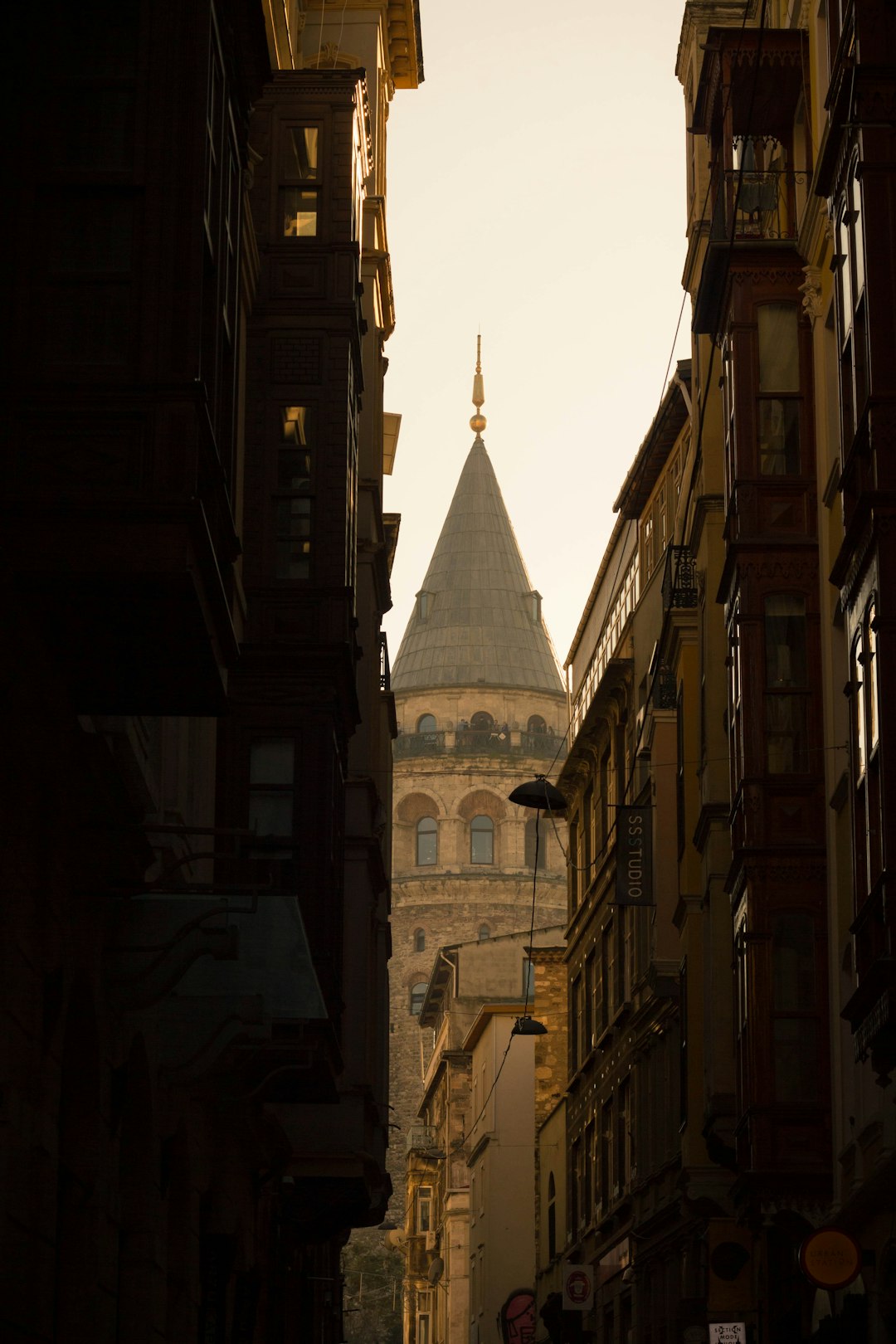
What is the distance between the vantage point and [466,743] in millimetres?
127250

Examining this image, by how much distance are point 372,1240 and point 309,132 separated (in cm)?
9409

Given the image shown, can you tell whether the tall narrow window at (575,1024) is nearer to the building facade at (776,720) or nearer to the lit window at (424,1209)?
the building facade at (776,720)

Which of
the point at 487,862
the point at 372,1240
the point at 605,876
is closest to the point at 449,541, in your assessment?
the point at 487,862

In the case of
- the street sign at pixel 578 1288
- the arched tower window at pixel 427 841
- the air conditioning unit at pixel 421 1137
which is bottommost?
the street sign at pixel 578 1288

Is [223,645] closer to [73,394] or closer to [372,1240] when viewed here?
[73,394]

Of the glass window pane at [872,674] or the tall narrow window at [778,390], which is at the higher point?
the tall narrow window at [778,390]

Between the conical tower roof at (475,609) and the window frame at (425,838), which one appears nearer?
the window frame at (425,838)

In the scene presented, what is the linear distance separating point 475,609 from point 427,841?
12.8 m

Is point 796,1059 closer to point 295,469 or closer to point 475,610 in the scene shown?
point 295,469

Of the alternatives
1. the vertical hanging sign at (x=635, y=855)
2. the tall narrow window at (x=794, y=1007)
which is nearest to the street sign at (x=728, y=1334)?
the tall narrow window at (x=794, y=1007)

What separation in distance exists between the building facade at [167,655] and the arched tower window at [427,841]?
326ft

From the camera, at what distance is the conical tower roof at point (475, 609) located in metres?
129

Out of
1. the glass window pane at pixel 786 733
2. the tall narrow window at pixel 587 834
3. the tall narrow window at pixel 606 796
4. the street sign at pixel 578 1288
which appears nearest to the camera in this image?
the glass window pane at pixel 786 733

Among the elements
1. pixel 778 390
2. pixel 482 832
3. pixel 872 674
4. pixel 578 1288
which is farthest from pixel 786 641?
pixel 482 832
